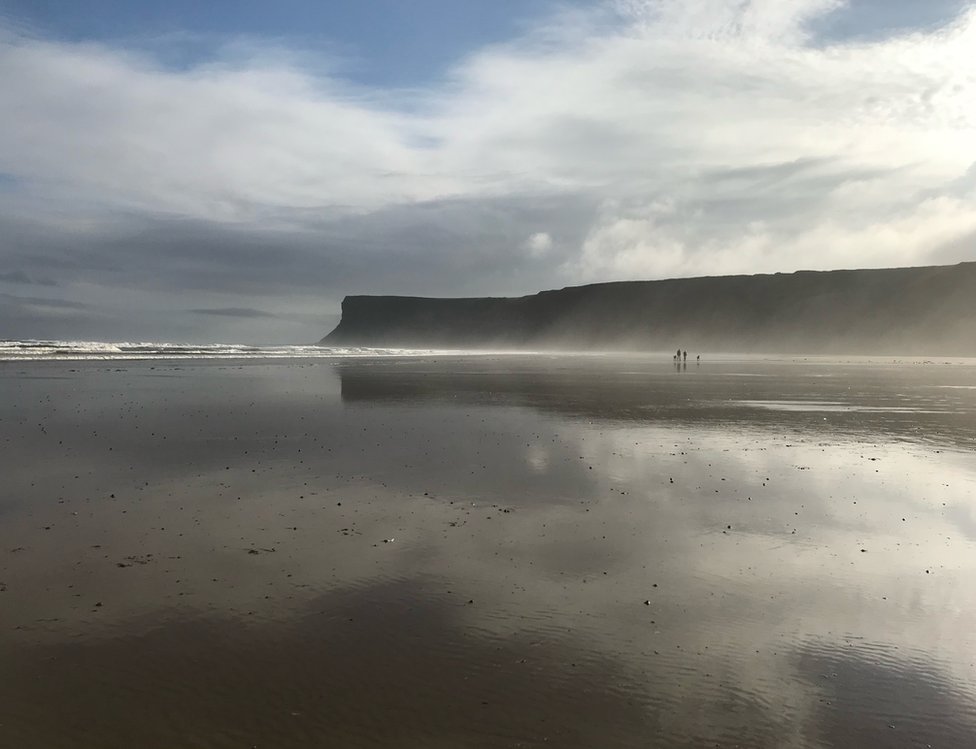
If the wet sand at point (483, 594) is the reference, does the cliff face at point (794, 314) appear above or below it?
above

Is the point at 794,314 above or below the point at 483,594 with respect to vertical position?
above

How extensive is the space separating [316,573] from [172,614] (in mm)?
1539

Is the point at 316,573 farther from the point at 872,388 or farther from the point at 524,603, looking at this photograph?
the point at 872,388

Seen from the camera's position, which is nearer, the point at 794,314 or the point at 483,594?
the point at 483,594

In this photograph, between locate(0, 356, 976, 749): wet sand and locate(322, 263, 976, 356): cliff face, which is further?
locate(322, 263, 976, 356): cliff face

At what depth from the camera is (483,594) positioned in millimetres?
6754

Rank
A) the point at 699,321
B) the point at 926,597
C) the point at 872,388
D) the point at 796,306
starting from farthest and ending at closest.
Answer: the point at 699,321 < the point at 796,306 < the point at 872,388 < the point at 926,597

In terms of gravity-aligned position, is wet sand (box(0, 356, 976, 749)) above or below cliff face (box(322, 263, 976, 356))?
below

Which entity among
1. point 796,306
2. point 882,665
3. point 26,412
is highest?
point 796,306

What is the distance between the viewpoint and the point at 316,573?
727 centimetres

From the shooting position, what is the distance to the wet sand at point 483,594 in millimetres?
4613

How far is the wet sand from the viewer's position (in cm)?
461

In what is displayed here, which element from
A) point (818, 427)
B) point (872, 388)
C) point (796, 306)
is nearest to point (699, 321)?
point (796, 306)

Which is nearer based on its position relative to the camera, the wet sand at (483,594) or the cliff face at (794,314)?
the wet sand at (483,594)
